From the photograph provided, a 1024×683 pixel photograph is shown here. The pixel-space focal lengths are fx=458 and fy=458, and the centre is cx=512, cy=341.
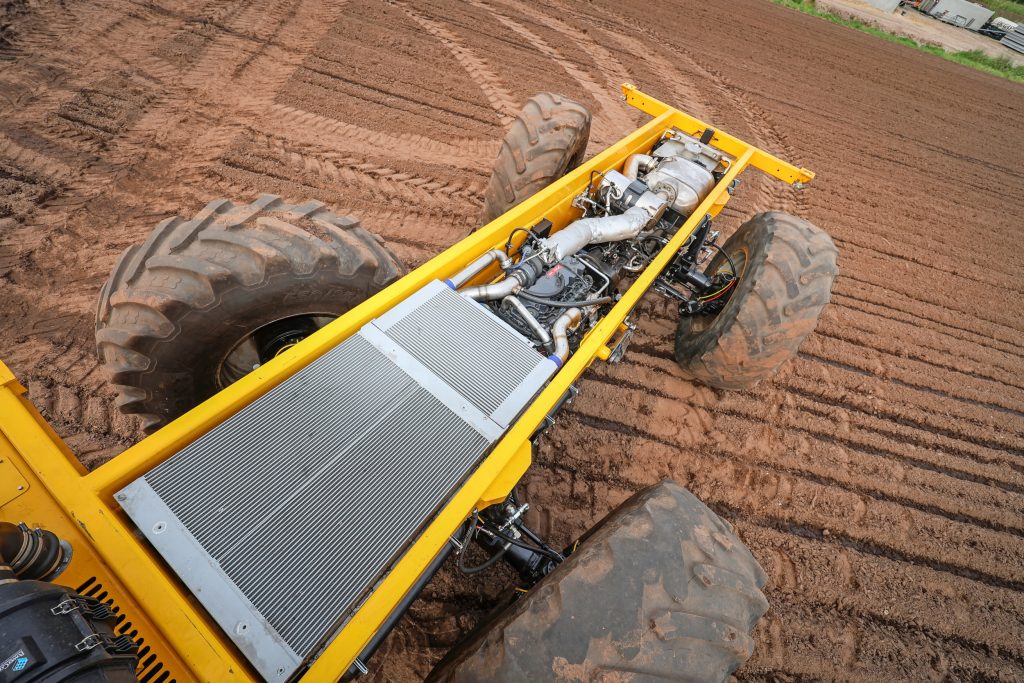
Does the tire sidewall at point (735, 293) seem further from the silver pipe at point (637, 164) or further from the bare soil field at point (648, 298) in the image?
the silver pipe at point (637, 164)

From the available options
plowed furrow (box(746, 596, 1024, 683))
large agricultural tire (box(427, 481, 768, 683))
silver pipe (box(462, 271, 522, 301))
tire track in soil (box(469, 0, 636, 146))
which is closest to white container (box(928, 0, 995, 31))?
tire track in soil (box(469, 0, 636, 146))

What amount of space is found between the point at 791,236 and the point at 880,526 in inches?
77.5

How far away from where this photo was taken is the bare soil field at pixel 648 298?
269cm

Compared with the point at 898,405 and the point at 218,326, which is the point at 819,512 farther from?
the point at 218,326

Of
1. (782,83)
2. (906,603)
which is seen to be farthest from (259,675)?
(782,83)

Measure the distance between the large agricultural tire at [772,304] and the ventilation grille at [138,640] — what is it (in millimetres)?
2955

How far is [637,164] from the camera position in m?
3.52

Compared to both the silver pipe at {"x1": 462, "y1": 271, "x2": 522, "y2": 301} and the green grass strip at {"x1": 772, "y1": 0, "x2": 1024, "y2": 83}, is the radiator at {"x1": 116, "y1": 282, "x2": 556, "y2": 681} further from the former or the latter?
the green grass strip at {"x1": 772, "y1": 0, "x2": 1024, "y2": 83}

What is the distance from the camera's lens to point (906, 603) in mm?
2689

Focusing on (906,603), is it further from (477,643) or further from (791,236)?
(477,643)

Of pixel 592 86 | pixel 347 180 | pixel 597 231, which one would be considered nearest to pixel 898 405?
pixel 597 231

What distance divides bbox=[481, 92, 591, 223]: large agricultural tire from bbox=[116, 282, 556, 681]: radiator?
1862mm

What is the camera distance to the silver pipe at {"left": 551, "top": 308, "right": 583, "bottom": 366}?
7.16ft

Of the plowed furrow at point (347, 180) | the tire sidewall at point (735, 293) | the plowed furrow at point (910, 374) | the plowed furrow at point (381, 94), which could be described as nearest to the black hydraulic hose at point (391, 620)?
the tire sidewall at point (735, 293)
